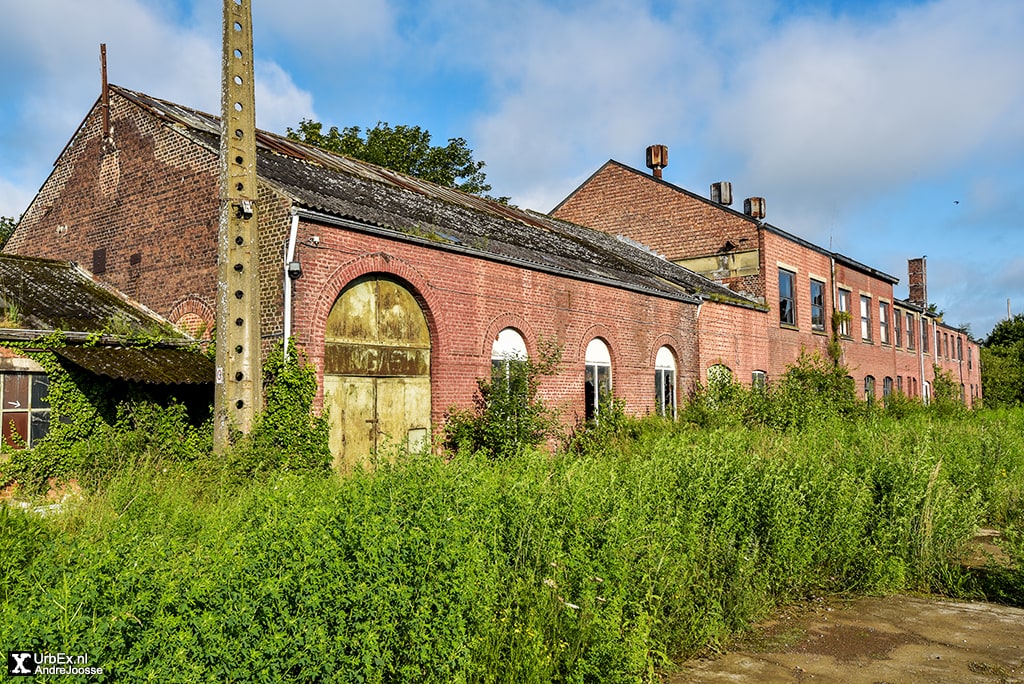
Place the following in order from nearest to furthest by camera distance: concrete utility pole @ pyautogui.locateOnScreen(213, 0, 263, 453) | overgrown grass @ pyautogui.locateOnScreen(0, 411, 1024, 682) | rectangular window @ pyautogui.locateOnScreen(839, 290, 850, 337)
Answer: overgrown grass @ pyautogui.locateOnScreen(0, 411, 1024, 682) < concrete utility pole @ pyautogui.locateOnScreen(213, 0, 263, 453) < rectangular window @ pyautogui.locateOnScreen(839, 290, 850, 337)

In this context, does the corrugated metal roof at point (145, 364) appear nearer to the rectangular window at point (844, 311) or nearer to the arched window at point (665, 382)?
the arched window at point (665, 382)

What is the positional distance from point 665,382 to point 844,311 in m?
12.4

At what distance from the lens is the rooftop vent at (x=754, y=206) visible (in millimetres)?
28188

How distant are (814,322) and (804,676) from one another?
2287cm

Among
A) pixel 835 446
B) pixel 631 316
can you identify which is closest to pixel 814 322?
pixel 631 316

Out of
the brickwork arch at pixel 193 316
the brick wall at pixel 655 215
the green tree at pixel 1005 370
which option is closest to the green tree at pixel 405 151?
the brick wall at pixel 655 215

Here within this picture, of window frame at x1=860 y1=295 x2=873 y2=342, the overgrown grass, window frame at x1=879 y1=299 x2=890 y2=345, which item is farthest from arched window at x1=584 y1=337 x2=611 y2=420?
window frame at x1=879 y1=299 x2=890 y2=345

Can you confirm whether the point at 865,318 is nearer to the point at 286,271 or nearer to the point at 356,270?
the point at 356,270

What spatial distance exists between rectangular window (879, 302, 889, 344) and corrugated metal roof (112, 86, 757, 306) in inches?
468

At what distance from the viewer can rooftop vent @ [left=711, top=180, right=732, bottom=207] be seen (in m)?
28.7

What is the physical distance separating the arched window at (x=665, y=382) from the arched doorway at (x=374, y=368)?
7.65 m

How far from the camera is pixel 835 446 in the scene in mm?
9961

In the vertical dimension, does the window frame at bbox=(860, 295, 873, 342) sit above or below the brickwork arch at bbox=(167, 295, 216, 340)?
above

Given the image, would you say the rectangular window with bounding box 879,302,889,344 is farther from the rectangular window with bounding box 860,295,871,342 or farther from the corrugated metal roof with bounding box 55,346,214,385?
the corrugated metal roof with bounding box 55,346,214,385
